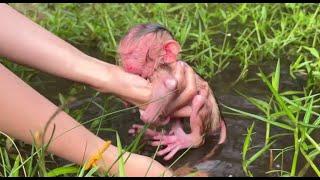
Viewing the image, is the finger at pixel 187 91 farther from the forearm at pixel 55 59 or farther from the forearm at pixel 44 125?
the forearm at pixel 44 125

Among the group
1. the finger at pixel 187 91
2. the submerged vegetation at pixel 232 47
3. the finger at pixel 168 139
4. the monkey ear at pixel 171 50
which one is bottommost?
the finger at pixel 168 139

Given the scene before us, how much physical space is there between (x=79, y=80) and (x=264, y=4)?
2.03m

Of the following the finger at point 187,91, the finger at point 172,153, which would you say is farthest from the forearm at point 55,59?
the finger at point 172,153

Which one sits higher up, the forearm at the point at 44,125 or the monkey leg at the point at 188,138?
the forearm at the point at 44,125

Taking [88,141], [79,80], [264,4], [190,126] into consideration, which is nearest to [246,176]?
[190,126]

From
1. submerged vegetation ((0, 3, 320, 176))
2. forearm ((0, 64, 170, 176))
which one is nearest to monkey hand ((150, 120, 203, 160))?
submerged vegetation ((0, 3, 320, 176))

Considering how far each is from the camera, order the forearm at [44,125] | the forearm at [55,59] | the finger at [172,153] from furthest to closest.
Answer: the finger at [172,153] < the forearm at [55,59] < the forearm at [44,125]

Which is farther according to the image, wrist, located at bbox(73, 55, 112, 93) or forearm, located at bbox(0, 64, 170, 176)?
wrist, located at bbox(73, 55, 112, 93)

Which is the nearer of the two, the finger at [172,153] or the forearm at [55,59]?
the forearm at [55,59]

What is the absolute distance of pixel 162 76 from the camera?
2352mm

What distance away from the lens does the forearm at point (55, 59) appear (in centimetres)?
220

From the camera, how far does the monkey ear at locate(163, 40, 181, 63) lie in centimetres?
234

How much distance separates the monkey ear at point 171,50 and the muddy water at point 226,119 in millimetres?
377

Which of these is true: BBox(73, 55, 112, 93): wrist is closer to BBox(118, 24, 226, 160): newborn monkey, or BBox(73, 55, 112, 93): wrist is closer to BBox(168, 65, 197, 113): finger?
BBox(118, 24, 226, 160): newborn monkey
